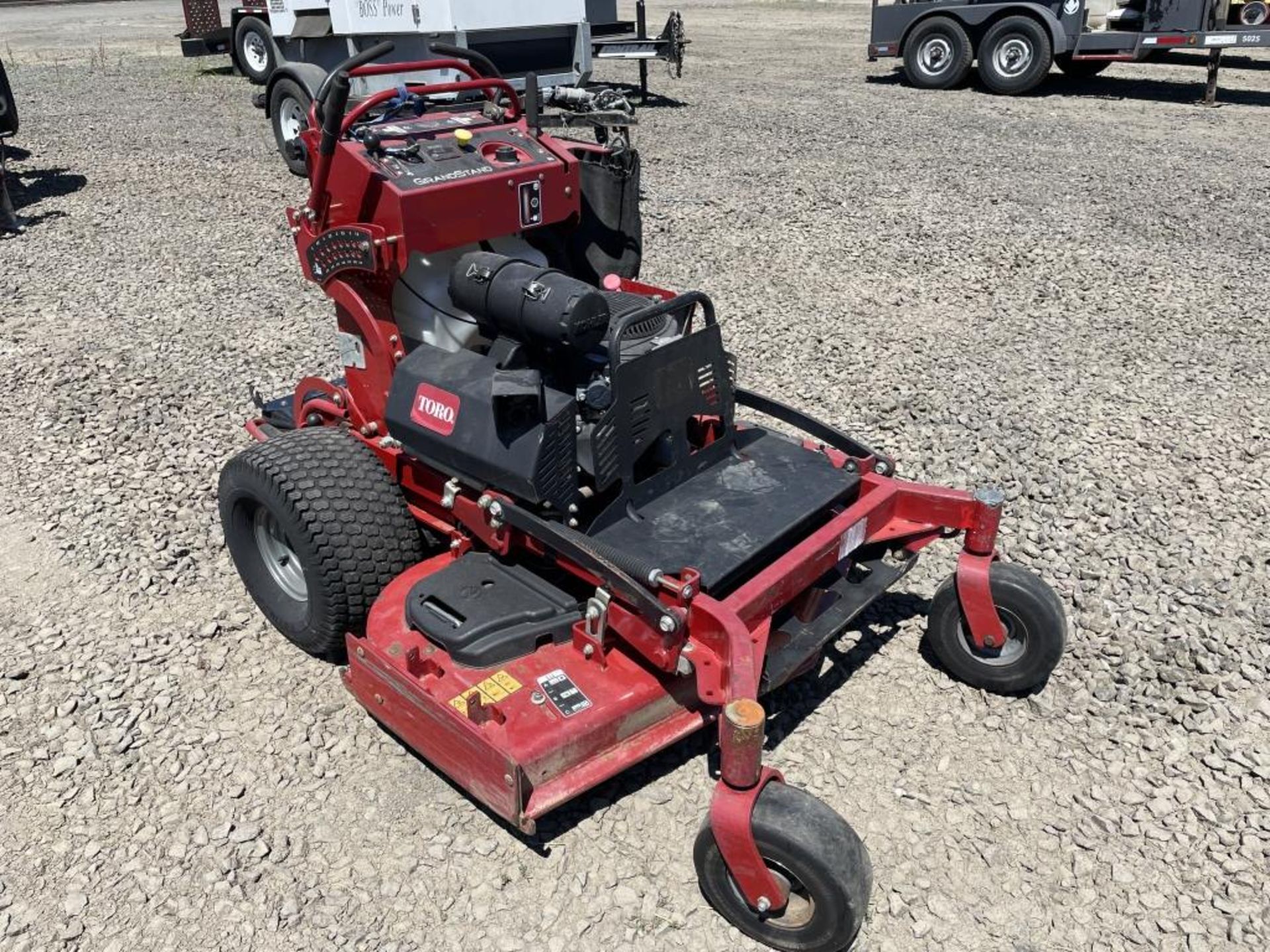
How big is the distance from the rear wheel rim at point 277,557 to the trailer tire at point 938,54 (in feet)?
46.3

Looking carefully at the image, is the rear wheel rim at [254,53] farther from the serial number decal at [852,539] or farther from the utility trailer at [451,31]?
the serial number decal at [852,539]

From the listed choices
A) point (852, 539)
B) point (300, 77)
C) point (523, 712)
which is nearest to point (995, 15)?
point (300, 77)

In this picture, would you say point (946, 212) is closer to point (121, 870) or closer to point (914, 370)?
point (914, 370)

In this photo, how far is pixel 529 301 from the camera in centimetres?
332

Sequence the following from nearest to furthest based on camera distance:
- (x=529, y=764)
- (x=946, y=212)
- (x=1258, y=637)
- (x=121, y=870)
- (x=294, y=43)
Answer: (x=529, y=764)
(x=121, y=870)
(x=1258, y=637)
(x=946, y=212)
(x=294, y=43)

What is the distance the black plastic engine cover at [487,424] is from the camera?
320 centimetres

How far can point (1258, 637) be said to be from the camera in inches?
156

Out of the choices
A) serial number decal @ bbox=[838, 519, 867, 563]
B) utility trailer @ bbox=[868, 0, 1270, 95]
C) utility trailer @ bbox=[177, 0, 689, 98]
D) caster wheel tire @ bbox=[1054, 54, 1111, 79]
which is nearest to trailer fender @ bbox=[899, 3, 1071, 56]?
utility trailer @ bbox=[868, 0, 1270, 95]

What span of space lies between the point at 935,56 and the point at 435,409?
14.3m

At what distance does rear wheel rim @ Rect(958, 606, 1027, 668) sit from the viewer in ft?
11.9

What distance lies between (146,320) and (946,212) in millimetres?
6472

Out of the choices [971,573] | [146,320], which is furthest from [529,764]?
[146,320]

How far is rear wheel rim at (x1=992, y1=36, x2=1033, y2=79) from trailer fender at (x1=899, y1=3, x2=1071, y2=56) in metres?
0.36

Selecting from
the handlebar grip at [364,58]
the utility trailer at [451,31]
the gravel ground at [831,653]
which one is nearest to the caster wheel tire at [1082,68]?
the gravel ground at [831,653]
